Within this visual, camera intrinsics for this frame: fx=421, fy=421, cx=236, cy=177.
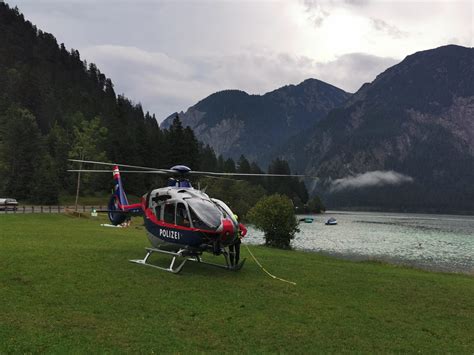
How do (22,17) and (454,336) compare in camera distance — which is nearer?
(454,336)

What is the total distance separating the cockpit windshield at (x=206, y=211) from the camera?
16109 mm

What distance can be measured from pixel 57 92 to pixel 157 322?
473ft

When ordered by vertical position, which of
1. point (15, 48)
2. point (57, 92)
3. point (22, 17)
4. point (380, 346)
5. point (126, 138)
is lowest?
point (380, 346)

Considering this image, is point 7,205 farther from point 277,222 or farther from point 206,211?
point 206,211

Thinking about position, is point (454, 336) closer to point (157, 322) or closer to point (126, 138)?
point (157, 322)

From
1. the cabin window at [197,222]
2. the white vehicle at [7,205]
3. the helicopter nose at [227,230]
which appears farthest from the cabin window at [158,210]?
the white vehicle at [7,205]

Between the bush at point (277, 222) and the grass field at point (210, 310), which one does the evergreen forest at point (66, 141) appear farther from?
the grass field at point (210, 310)

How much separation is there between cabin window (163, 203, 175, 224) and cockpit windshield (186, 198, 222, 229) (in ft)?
3.03

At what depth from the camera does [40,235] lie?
26562 mm

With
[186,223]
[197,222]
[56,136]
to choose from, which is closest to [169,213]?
[186,223]

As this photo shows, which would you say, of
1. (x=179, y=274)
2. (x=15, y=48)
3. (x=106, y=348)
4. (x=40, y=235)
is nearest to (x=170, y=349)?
(x=106, y=348)

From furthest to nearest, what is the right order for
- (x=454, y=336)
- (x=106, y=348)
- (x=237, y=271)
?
(x=237, y=271) → (x=454, y=336) → (x=106, y=348)

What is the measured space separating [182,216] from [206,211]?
1.10 metres

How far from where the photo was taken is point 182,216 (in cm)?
1684
